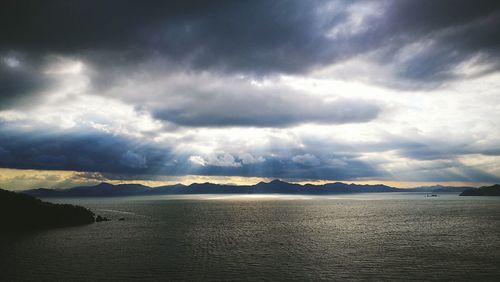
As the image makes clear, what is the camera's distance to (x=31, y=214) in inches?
5251

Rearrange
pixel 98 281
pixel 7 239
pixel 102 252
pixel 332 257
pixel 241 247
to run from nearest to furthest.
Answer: pixel 98 281, pixel 332 257, pixel 102 252, pixel 241 247, pixel 7 239

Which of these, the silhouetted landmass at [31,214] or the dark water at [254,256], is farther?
the silhouetted landmass at [31,214]

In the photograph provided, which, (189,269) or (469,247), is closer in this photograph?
(189,269)

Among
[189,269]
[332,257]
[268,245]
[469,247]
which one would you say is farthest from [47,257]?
[469,247]

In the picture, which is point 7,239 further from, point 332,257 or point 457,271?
point 457,271

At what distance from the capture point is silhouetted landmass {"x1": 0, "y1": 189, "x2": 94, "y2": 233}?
125 meters

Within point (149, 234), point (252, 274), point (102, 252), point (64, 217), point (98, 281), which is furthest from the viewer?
point (64, 217)

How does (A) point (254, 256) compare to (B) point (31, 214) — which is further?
(B) point (31, 214)

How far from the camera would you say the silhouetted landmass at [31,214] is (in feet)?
411

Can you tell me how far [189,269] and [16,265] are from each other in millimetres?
32324

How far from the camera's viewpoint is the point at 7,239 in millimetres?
95000

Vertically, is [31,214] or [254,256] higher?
[31,214]

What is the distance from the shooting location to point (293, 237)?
100 meters

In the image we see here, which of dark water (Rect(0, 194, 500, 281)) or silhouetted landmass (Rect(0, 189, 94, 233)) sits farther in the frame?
silhouetted landmass (Rect(0, 189, 94, 233))
